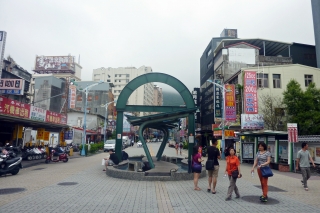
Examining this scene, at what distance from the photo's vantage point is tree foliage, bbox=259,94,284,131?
92.0 feet

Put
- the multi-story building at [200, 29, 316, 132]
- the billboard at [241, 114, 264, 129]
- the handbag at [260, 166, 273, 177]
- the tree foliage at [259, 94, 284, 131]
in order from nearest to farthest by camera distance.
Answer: the handbag at [260, 166, 273, 177] < the billboard at [241, 114, 264, 129] < the tree foliage at [259, 94, 284, 131] < the multi-story building at [200, 29, 316, 132]

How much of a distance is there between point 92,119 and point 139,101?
143 ft

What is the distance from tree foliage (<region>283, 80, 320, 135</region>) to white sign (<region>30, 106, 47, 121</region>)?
2230 cm

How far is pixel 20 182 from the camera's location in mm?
10953

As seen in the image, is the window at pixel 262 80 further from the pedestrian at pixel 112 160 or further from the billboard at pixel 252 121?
the pedestrian at pixel 112 160

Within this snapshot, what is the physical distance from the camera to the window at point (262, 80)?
32.5m

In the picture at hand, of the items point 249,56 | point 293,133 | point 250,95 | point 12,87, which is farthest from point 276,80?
point 12,87

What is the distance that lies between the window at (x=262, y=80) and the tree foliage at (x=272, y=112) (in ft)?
6.82

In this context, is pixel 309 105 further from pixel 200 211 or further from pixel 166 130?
pixel 200 211

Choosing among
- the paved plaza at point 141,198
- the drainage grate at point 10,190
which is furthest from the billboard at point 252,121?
the drainage grate at point 10,190

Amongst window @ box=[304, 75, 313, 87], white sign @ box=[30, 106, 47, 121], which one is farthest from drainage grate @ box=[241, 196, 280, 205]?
window @ box=[304, 75, 313, 87]

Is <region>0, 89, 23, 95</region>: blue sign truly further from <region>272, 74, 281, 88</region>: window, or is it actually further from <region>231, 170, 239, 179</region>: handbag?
<region>272, 74, 281, 88</region>: window

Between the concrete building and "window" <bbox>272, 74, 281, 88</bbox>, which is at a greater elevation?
the concrete building

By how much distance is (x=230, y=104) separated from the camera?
28.7 m
